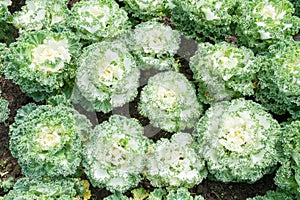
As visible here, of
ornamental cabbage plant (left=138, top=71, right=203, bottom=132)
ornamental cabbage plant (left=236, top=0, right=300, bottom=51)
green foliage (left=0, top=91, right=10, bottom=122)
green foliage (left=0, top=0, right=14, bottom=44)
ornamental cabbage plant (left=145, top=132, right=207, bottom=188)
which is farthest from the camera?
green foliage (left=0, top=0, right=14, bottom=44)

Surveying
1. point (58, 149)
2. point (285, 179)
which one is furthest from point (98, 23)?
point (285, 179)

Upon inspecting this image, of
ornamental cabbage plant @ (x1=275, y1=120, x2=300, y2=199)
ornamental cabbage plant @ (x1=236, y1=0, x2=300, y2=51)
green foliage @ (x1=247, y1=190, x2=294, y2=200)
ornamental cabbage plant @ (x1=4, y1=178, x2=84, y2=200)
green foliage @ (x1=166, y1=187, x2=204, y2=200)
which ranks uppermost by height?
ornamental cabbage plant @ (x1=236, y1=0, x2=300, y2=51)

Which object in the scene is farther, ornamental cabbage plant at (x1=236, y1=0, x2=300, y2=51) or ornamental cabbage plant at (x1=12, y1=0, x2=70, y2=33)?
ornamental cabbage plant at (x1=12, y1=0, x2=70, y2=33)

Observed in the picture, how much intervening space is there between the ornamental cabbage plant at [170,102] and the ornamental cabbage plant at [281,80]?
52 cm

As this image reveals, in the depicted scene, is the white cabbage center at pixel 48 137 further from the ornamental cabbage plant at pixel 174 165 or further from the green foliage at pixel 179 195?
the green foliage at pixel 179 195

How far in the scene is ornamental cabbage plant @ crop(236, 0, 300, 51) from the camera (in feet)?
11.8

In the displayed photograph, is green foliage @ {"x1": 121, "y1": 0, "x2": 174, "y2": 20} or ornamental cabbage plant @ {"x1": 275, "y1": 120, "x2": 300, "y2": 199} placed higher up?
green foliage @ {"x1": 121, "y1": 0, "x2": 174, "y2": 20}

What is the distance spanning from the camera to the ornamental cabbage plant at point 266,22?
3.58 metres

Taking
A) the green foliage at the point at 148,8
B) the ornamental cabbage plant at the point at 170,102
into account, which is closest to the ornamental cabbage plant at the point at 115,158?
the ornamental cabbage plant at the point at 170,102

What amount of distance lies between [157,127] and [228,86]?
59 cm

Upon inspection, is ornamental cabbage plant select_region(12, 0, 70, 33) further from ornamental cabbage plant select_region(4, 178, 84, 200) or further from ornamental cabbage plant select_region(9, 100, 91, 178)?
ornamental cabbage plant select_region(4, 178, 84, 200)

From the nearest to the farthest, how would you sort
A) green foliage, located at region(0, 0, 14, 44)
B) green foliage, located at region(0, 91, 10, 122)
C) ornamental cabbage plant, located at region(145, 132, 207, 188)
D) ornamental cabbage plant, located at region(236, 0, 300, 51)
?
ornamental cabbage plant, located at region(145, 132, 207, 188) < ornamental cabbage plant, located at region(236, 0, 300, 51) < green foliage, located at region(0, 91, 10, 122) < green foliage, located at region(0, 0, 14, 44)

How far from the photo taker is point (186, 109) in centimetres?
354

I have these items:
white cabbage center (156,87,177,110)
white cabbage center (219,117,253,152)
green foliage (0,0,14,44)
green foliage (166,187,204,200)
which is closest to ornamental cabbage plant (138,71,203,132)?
white cabbage center (156,87,177,110)
